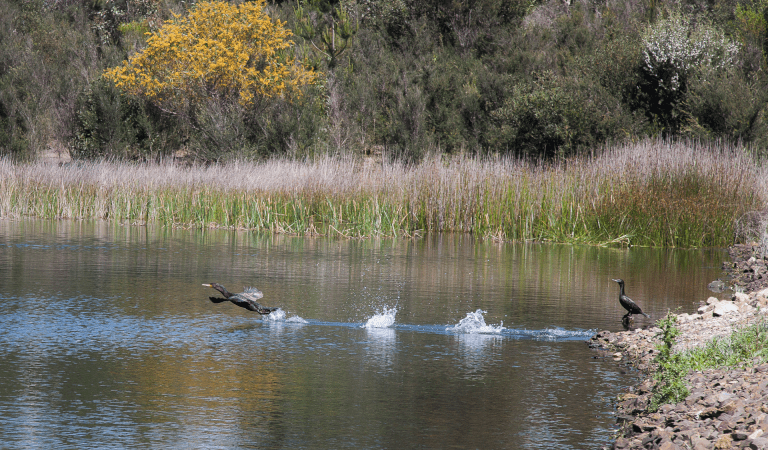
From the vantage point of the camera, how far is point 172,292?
1024 cm

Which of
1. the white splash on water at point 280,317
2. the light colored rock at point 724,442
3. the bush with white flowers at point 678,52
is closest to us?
the light colored rock at point 724,442

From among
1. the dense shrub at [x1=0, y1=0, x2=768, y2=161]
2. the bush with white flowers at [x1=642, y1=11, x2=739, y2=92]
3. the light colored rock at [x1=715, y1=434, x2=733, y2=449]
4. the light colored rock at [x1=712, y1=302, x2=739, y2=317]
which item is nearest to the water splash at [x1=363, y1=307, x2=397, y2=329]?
the light colored rock at [x1=712, y1=302, x2=739, y2=317]

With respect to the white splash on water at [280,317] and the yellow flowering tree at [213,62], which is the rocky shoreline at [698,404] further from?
the yellow flowering tree at [213,62]

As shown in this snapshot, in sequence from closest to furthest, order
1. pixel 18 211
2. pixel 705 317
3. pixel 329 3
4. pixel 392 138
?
pixel 705 317 → pixel 18 211 → pixel 392 138 → pixel 329 3

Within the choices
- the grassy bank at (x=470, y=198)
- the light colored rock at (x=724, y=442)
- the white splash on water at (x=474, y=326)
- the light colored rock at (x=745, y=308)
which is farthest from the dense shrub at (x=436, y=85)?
the light colored rock at (x=724, y=442)

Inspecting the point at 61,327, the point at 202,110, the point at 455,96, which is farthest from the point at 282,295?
the point at 455,96

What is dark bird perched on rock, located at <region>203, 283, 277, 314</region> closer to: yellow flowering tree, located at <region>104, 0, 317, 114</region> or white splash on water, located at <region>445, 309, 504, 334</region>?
white splash on water, located at <region>445, 309, 504, 334</region>

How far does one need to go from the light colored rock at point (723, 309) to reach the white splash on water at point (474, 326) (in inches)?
80.2

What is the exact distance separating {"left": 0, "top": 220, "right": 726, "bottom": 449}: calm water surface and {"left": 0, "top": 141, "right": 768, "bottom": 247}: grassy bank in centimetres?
375

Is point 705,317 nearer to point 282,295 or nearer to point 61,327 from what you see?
point 282,295

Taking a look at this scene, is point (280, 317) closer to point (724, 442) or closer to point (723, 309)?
point (723, 309)

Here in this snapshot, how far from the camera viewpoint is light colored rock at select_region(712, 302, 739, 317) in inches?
327

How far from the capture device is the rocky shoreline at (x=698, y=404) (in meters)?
4.69

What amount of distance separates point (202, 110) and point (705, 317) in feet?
80.2
